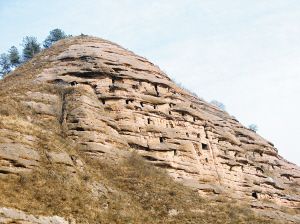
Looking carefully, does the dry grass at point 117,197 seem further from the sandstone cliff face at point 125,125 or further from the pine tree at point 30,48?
the pine tree at point 30,48

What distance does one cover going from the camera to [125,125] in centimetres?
5038

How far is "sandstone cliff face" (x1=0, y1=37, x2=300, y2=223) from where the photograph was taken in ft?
138

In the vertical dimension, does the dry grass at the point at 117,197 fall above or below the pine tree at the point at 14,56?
below

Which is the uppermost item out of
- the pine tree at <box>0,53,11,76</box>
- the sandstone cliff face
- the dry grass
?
the pine tree at <box>0,53,11,76</box>

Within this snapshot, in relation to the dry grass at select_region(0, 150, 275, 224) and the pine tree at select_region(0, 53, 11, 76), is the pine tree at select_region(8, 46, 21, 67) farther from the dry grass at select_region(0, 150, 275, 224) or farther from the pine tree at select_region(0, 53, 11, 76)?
the dry grass at select_region(0, 150, 275, 224)

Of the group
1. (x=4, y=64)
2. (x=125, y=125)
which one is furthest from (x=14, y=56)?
(x=125, y=125)

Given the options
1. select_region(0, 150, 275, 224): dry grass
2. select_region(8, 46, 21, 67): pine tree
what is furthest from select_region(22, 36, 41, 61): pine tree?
select_region(0, 150, 275, 224): dry grass

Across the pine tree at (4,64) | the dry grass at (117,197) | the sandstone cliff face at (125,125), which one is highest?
the pine tree at (4,64)

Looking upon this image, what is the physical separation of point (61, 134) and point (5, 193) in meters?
15.9

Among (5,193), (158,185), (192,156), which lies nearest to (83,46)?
(192,156)

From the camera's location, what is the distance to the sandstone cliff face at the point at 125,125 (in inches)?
1655

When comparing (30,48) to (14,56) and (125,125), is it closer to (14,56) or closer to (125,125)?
(14,56)

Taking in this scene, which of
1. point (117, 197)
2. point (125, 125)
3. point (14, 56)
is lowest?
point (117, 197)

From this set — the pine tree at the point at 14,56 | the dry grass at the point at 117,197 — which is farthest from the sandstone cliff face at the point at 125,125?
the pine tree at the point at 14,56
